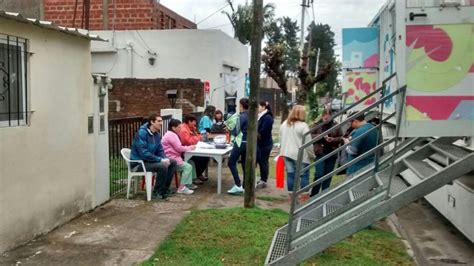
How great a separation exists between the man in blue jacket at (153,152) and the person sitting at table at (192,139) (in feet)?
3.09

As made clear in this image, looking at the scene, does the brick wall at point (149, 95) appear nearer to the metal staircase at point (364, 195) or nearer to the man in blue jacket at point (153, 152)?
the man in blue jacket at point (153, 152)

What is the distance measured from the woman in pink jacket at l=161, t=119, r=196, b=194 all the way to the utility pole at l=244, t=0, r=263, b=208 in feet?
5.57

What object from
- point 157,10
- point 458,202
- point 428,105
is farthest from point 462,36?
point 157,10

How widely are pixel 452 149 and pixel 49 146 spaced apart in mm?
4442

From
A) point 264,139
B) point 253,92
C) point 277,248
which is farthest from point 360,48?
point 277,248

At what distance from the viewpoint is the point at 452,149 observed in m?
5.43

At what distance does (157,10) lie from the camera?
17.5 m

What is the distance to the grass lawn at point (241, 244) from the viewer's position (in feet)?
17.8

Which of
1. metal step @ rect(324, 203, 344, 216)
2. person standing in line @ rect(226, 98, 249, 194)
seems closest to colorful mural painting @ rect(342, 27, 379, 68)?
person standing in line @ rect(226, 98, 249, 194)

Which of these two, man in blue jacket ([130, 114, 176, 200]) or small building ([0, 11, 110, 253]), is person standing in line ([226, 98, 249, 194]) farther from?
small building ([0, 11, 110, 253])

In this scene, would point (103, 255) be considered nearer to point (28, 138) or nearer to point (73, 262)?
point (73, 262)

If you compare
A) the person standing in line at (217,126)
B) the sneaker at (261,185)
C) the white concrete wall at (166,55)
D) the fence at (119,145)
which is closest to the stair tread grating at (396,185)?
the sneaker at (261,185)

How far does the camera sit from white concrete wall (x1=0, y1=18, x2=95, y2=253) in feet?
17.8

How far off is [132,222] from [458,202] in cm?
400
